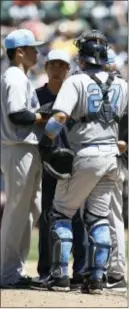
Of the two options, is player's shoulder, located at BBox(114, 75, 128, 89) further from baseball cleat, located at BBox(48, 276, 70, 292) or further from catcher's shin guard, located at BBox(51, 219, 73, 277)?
baseball cleat, located at BBox(48, 276, 70, 292)

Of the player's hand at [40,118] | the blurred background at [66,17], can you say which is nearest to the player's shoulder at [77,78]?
the player's hand at [40,118]

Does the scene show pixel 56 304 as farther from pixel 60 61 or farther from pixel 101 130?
pixel 60 61

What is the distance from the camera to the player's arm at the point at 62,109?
698cm

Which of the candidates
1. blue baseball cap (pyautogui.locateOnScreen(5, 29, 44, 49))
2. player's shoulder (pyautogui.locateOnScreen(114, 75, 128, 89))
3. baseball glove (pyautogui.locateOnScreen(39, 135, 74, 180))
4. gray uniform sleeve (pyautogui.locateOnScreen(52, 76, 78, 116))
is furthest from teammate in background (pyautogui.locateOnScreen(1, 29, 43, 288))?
player's shoulder (pyautogui.locateOnScreen(114, 75, 128, 89))

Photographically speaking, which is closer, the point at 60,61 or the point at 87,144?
the point at 87,144

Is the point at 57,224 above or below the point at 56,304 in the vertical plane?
above

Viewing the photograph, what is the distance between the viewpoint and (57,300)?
6969 millimetres

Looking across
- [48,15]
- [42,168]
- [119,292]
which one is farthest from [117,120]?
[48,15]

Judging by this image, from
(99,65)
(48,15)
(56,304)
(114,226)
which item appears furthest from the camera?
(48,15)

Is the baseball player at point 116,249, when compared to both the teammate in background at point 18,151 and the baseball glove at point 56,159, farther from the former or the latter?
the baseball glove at point 56,159

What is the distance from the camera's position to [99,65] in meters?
7.32

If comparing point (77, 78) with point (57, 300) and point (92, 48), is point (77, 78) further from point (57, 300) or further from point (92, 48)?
point (57, 300)

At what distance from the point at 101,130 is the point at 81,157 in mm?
263

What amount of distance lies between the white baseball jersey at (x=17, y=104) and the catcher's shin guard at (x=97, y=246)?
909mm
